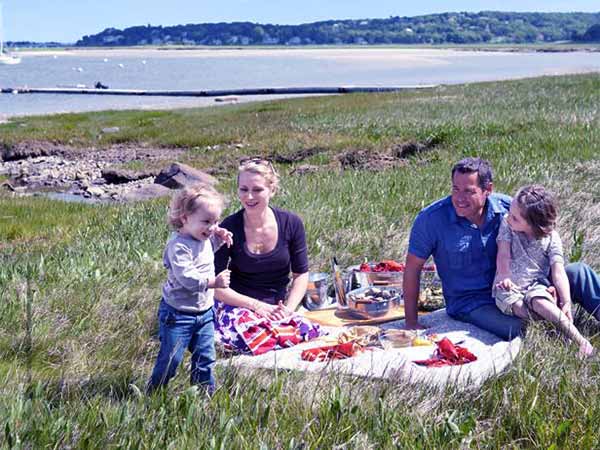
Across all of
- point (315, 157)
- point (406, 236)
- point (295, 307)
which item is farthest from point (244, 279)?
point (315, 157)

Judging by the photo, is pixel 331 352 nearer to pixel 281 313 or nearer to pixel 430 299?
pixel 281 313

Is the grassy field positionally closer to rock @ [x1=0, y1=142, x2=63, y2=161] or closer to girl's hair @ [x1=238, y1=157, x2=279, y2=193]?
girl's hair @ [x1=238, y1=157, x2=279, y2=193]

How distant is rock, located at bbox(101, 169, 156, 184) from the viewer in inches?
691

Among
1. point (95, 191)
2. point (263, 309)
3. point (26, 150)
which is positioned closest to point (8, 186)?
point (95, 191)

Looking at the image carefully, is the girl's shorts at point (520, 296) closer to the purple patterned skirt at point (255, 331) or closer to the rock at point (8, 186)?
A: the purple patterned skirt at point (255, 331)

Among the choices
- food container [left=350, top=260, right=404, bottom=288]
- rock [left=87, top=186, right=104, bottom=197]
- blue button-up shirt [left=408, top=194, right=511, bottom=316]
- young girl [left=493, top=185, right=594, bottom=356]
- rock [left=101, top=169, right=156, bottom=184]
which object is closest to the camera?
young girl [left=493, top=185, right=594, bottom=356]

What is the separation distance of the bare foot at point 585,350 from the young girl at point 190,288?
6.35 ft

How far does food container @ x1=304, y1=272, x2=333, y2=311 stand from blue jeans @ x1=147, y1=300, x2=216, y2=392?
6.16 ft

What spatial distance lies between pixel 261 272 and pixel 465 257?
4.19 ft

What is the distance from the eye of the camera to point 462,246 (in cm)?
550

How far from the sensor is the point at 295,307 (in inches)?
220

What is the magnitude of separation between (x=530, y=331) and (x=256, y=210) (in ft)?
5.71

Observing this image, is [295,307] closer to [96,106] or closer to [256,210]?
[256,210]

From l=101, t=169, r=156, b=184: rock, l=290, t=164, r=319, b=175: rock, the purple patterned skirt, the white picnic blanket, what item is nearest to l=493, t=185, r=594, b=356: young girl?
the white picnic blanket
